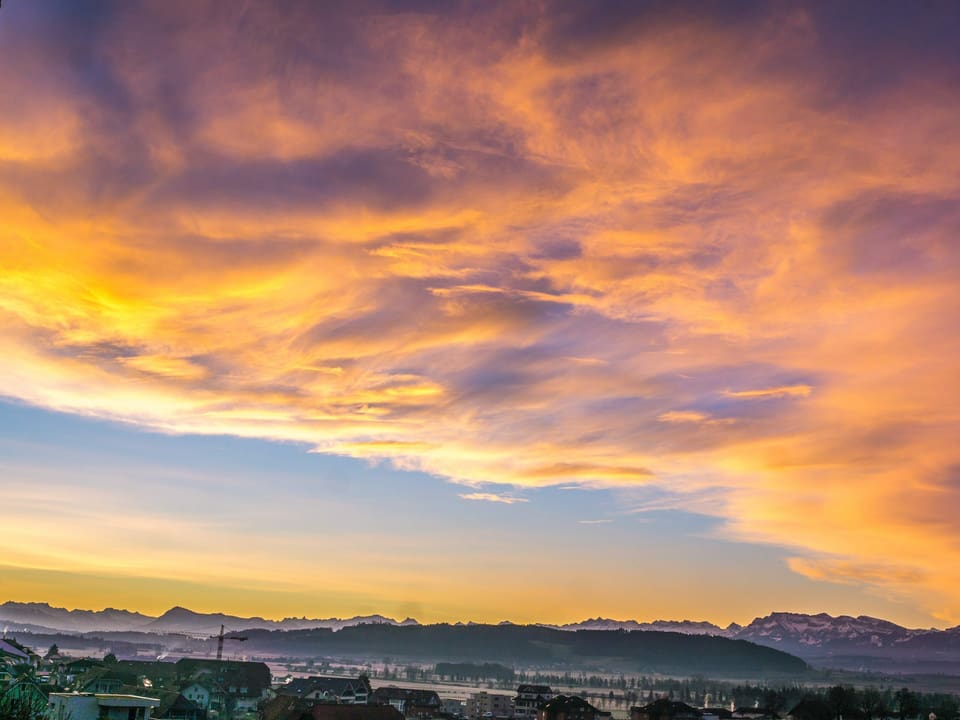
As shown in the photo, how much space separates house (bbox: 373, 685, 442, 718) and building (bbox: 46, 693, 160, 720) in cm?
9810

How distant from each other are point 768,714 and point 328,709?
127 metres

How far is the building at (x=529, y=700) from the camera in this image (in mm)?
181000

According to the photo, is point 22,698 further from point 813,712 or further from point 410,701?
point 813,712

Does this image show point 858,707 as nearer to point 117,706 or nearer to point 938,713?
point 938,713

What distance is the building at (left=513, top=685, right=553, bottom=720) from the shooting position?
18100 centimetres

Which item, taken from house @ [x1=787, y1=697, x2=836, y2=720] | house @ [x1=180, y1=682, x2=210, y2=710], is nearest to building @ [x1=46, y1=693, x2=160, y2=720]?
house @ [x1=180, y1=682, x2=210, y2=710]

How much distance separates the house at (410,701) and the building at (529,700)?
881 inches

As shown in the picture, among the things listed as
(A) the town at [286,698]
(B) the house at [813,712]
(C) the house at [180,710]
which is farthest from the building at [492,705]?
(C) the house at [180,710]

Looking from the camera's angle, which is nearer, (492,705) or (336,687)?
(336,687)

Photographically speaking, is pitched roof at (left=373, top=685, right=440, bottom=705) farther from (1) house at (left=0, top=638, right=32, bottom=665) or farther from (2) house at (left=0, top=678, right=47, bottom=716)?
(2) house at (left=0, top=678, right=47, bottom=716)

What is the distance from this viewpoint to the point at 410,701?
163m

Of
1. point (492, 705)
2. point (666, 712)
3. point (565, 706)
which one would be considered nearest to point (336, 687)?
point (565, 706)

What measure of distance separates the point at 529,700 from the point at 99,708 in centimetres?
13356

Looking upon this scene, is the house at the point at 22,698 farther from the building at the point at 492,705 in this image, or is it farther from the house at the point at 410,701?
the building at the point at 492,705
